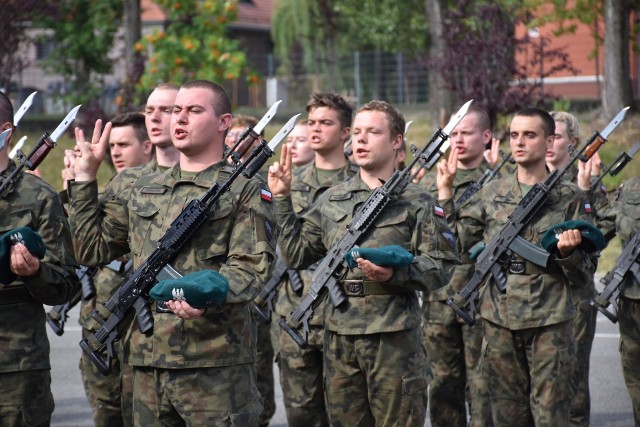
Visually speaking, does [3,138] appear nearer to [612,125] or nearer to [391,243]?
[391,243]

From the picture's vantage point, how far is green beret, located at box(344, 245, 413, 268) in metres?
6.14

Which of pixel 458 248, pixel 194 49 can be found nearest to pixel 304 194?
pixel 458 248

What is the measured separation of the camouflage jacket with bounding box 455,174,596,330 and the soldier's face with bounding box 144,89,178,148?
85.4 inches

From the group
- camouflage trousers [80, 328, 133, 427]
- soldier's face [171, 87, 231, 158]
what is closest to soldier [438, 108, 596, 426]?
soldier's face [171, 87, 231, 158]

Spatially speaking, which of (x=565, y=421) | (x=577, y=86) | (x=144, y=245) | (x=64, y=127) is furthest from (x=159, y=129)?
(x=577, y=86)

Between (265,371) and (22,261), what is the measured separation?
3.89m

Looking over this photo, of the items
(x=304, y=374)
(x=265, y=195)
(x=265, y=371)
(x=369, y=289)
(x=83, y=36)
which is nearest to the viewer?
(x=265, y=195)

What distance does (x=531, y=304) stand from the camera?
299 inches

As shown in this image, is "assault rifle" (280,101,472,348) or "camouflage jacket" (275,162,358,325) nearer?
"assault rifle" (280,101,472,348)

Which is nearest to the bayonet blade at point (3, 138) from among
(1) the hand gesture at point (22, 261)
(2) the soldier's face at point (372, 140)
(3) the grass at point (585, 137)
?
(1) the hand gesture at point (22, 261)

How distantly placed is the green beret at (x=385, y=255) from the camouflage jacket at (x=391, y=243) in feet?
0.45

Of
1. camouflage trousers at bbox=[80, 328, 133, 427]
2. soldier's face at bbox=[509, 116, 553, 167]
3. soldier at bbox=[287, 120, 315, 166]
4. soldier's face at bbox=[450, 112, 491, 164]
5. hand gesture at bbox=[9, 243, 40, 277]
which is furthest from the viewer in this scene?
soldier at bbox=[287, 120, 315, 166]

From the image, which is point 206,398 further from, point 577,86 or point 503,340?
point 577,86

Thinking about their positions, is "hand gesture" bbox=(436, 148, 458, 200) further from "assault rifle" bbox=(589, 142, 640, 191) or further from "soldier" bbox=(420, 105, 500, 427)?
"assault rifle" bbox=(589, 142, 640, 191)
